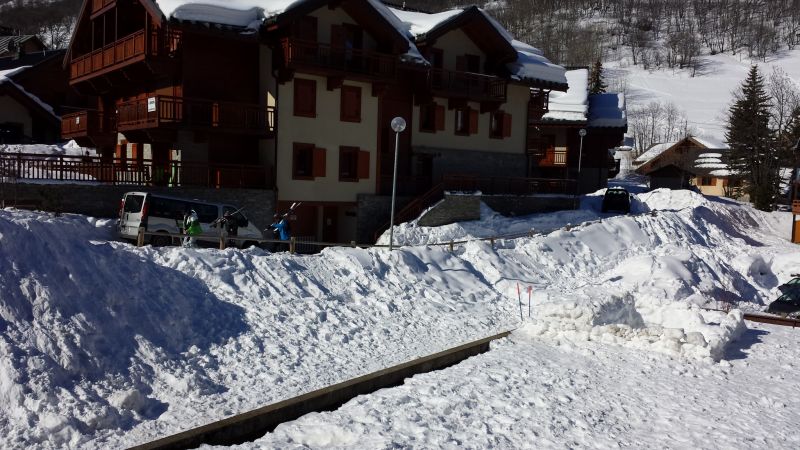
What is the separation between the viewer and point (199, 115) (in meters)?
24.4

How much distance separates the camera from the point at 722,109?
398 feet

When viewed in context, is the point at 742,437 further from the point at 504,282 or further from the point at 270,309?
the point at 504,282

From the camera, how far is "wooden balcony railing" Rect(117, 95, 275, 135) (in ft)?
77.9

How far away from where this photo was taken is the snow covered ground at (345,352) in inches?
357

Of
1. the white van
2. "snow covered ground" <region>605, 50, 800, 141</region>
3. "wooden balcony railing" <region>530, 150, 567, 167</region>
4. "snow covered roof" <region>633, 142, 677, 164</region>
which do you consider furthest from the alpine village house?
"snow covered ground" <region>605, 50, 800, 141</region>

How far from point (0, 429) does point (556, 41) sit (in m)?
173

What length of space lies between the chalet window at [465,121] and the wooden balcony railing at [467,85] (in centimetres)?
130

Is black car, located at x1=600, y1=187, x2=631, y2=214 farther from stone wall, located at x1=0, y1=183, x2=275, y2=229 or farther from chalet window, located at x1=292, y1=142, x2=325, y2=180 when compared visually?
stone wall, located at x1=0, y1=183, x2=275, y2=229

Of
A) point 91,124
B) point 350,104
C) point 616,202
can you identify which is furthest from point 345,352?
point 616,202

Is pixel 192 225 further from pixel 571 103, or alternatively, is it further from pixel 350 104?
pixel 571 103

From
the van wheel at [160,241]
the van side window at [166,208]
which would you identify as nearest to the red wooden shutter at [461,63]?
the van side window at [166,208]

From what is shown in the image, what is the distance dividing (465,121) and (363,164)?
8.04 metres

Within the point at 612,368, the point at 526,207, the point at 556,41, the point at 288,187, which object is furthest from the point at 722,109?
the point at 612,368

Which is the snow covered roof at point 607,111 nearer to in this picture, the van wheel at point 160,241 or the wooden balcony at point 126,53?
the wooden balcony at point 126,53
